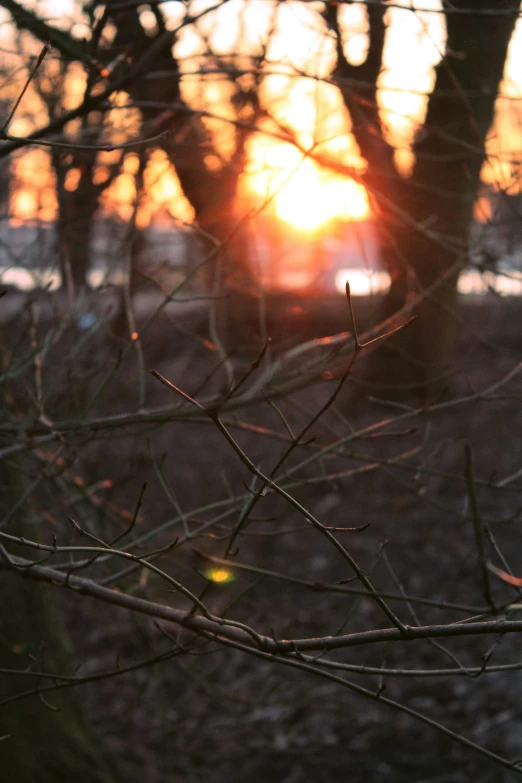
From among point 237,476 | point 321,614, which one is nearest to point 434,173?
point 237,476

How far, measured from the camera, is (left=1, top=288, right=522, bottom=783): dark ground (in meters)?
4.95

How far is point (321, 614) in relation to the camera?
7.34 m

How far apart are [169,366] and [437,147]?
6254 millimetres

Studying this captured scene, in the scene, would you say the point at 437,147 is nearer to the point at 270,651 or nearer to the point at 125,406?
the point at 125,406

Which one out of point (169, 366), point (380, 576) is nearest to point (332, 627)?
point (380, 576)

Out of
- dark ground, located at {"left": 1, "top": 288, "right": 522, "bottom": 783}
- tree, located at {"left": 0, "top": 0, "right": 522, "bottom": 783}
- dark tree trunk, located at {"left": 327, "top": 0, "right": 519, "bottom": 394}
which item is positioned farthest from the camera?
dark ground, located at {"left": 1, "top": 288, "right": 522, "bottom": 783}

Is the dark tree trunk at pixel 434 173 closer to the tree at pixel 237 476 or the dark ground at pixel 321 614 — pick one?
the tree at pixel 237 476

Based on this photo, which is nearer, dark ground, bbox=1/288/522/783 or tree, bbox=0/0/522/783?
tree, bbox=0/0/522/783

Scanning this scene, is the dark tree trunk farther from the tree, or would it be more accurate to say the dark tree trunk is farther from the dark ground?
the dark ground

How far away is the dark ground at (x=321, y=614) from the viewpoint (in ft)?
16.2

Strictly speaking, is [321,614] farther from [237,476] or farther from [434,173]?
[434,173]

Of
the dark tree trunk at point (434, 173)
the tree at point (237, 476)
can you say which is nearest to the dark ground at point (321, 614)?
the tree at point (237, 476)

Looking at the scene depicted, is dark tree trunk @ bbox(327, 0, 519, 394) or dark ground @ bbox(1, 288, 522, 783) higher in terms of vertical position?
dark tree trunk @ bbox(327, 0, 519, 394)

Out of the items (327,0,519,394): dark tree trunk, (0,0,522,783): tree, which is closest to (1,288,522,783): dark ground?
(0,0,522,783): tree
